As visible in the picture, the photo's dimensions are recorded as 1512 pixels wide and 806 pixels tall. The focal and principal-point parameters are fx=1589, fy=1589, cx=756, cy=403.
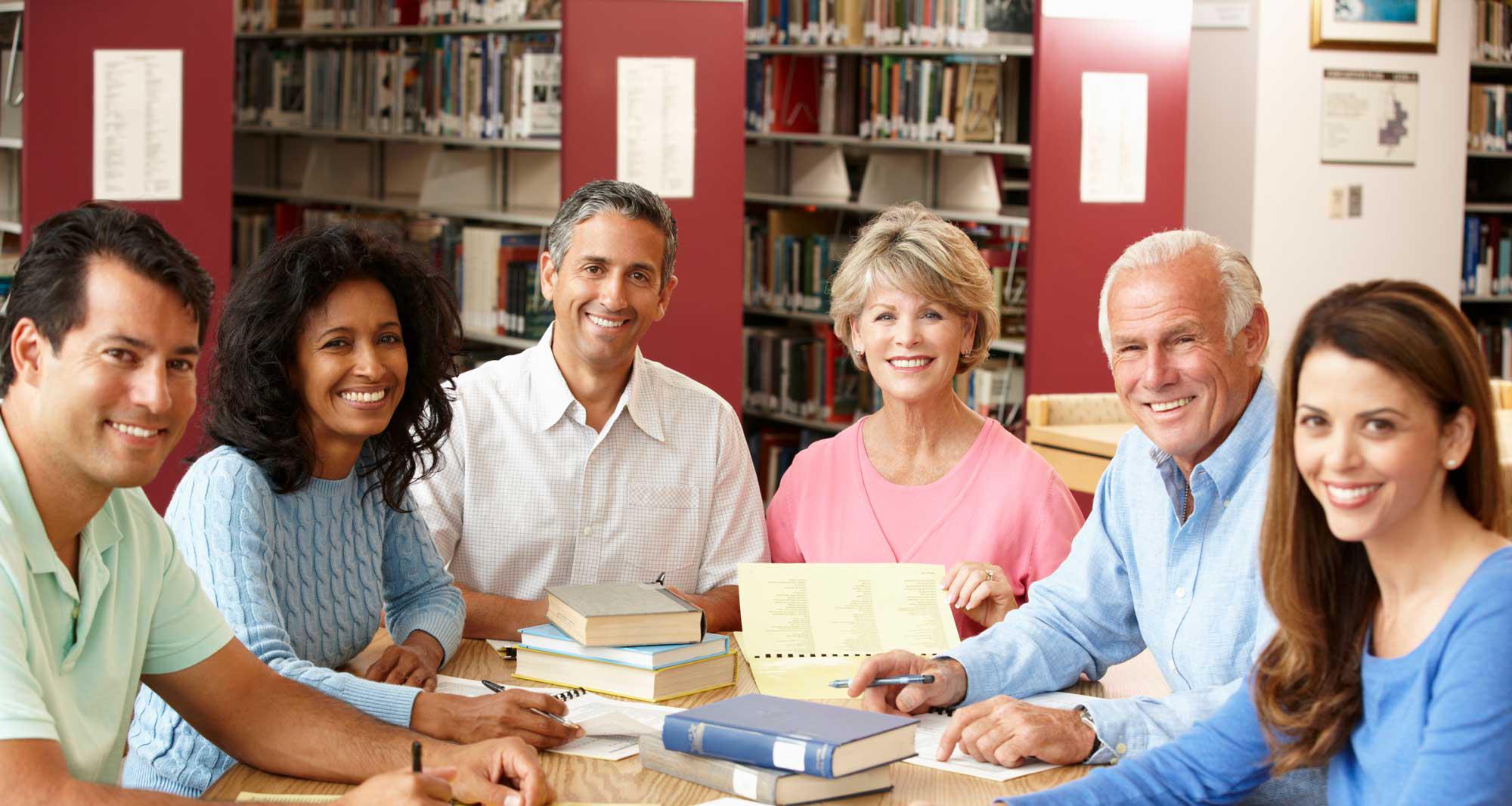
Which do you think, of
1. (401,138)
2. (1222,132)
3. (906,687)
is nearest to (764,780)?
(906,687)

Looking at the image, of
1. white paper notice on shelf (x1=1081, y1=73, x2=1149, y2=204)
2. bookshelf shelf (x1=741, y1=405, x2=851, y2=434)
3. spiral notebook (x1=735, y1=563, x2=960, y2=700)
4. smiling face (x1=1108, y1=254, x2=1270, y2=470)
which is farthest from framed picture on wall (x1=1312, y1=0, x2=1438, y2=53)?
spiral notebook (x1=735, y1=563, x2=960, y2=700)

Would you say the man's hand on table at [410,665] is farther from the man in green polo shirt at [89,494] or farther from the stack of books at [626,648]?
the man in green polo shirt at [89,494]

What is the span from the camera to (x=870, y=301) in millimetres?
2953

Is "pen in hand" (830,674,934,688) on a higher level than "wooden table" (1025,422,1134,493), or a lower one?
lower

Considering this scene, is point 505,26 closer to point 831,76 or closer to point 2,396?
point 831,76

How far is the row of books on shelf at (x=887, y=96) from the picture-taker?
6.18 m

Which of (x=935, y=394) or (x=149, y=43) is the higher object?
(x=149, y=43)

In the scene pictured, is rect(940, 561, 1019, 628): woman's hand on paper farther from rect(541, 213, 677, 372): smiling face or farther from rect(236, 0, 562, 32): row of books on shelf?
rect(236, 0, 562, 32): row of books on shelf

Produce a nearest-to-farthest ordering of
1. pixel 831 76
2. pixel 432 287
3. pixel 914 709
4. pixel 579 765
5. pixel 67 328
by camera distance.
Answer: pixel 67 328 → pixel 579 765 → pixel 914 709 → pixel 432 287 → pixel 831 76

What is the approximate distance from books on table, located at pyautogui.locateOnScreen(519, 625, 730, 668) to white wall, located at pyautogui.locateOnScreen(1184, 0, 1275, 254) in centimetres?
496

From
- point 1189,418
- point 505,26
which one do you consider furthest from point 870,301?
point 505,26

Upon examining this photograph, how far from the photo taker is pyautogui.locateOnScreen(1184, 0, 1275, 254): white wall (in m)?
6.79

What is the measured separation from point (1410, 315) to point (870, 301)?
4.89 ft

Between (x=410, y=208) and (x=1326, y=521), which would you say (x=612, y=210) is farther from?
(x=410, y=208)
